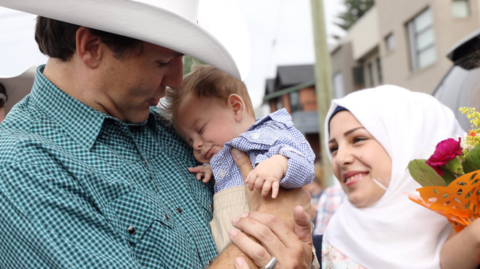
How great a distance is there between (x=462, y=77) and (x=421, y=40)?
12.1m

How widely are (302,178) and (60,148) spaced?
3.30 feet

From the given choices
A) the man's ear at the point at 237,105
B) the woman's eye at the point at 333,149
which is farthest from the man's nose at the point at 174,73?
the woman's eye at the point at 333,149

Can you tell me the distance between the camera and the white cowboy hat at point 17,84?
2.75 metres

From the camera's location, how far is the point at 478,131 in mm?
2199

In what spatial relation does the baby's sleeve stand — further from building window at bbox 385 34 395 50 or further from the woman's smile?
building window at bbox 385 34 395 50

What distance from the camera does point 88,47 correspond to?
1.85 m

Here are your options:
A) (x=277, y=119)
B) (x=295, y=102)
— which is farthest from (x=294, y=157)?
(x=295, y=102)

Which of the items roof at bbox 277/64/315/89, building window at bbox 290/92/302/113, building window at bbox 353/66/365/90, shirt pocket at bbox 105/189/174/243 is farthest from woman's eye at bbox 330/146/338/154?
roof at bbox 277/64/315/89

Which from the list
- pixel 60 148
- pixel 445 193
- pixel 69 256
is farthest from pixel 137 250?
pixel 445 193

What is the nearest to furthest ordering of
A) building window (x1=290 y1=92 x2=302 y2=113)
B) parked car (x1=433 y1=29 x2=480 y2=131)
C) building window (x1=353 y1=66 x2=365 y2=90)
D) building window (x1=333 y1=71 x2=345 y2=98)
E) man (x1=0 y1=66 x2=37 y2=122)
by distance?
man (x1=0 y1=66 x2=37 y2=122) < parked car (x1=433 y1=29 x2=480 y2=131) < building window (x1=353 y1=66 x2=365 y2=90) < building window (x1=333 y1=71 x2=345 y2=98) < building window (x1=290 y1=92 x2=302 y2=113)

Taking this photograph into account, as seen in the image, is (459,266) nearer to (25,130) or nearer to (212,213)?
(212,213)

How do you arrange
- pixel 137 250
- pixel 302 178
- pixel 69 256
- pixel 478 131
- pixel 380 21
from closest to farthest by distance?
pixel 69 256 → pixel 137 250 → pixel 302 178 → pixel 478 131 → pixel 380 21

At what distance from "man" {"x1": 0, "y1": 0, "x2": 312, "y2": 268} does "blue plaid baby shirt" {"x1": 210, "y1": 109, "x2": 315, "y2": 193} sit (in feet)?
0.36

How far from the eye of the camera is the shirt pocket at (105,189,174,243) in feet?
5.47
